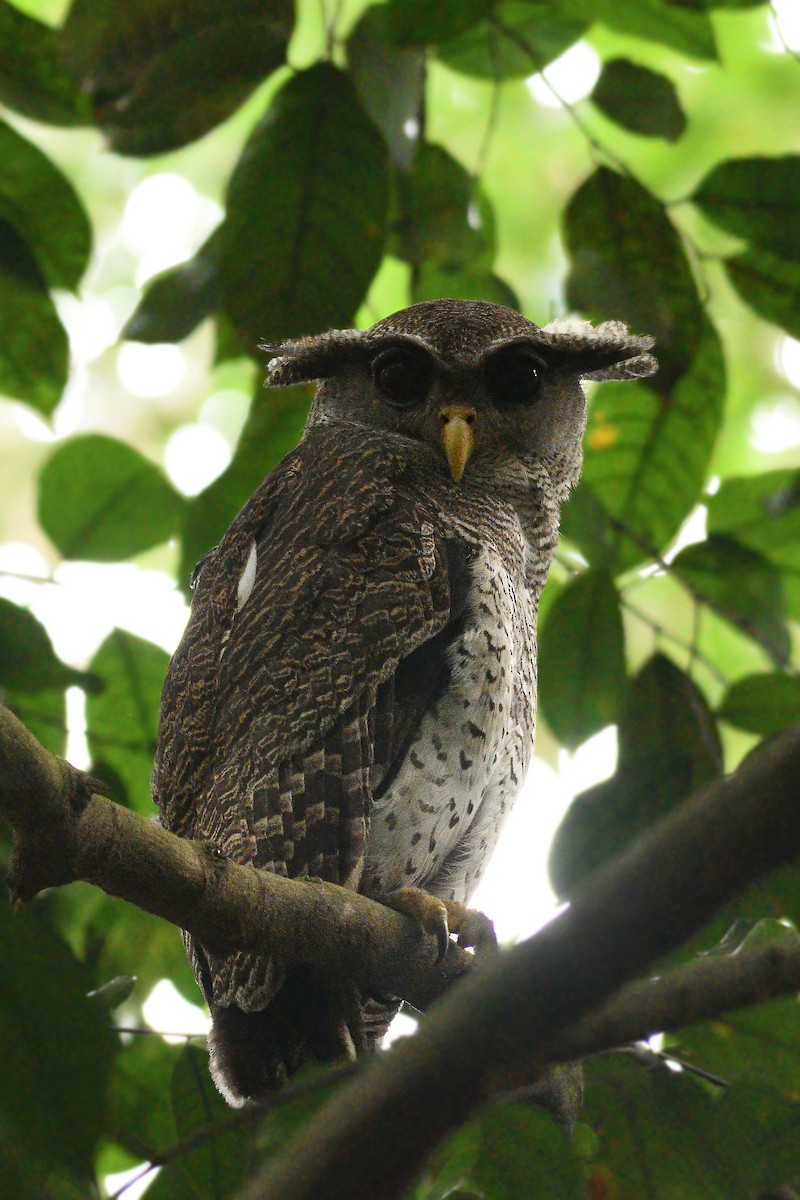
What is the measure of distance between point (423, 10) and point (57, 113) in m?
0.72

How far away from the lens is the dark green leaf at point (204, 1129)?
1.85m

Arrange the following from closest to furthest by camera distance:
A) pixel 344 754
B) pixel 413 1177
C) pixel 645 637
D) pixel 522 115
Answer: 1. pixel 413 1177
2. pixel 344 754
3. pixel 645 637
4. pixel 522 115

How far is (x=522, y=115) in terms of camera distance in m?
7.21

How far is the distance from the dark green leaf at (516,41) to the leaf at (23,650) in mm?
1428

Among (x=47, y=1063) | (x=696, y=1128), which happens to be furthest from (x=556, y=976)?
(x=696, y=1128)

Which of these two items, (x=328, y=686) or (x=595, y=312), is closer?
(x=328, y=686)

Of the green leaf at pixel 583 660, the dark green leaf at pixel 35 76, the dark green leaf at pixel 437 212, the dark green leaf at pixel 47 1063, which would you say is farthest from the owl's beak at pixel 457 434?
the dark green leaf at pixel 47 1063

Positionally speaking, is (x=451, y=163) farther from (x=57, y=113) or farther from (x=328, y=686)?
(x=328, y=686)

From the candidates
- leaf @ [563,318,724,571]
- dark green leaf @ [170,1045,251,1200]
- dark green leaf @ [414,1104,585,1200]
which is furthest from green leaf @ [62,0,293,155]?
dark green leaf @ [414,1104,585,1200]

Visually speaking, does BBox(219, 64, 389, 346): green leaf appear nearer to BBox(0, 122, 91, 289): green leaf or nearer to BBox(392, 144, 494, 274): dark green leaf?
BBox(0, 122, 91, 289): green leaf

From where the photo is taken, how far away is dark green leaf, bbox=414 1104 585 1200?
5.09 ft

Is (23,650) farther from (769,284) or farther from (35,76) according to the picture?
(769,284)

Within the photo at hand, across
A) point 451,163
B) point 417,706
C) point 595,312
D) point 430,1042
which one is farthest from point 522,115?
point 430,1042

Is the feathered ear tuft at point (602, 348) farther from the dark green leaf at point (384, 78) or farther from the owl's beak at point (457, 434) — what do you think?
the dark green leaf at point (384, 78)
